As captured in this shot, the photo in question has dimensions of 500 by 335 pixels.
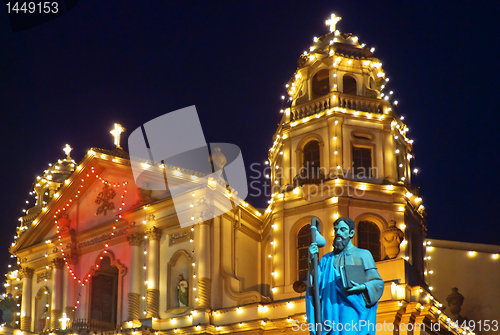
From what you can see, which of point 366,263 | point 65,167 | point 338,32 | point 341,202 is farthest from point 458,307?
point 366,263

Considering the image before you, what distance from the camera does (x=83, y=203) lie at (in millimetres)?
28984

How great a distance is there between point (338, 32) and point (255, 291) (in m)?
10.2

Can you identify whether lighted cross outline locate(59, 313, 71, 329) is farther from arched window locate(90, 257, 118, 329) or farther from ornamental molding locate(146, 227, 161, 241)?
ornamental molding locate(146, 227, 161, 241)

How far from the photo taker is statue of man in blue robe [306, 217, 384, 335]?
8.13m

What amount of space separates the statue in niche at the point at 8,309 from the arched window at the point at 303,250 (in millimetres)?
10189

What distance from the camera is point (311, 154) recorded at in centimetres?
2567

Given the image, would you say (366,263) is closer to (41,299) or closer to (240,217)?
(240,217)

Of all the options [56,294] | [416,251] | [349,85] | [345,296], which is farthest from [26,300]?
[345,296]

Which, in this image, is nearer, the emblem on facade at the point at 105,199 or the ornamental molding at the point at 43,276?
A: the emblem on facade at the point at 105,199

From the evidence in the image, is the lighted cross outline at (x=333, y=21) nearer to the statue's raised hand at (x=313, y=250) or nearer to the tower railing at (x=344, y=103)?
the tower railing at (x=344, y=103)

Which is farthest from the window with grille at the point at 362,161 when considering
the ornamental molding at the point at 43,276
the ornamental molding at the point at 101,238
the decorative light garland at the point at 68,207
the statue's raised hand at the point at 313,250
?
the statue's raised hand at the point at 313,250

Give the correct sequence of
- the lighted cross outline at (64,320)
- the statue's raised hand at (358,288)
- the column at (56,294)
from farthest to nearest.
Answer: the column at (56,294), the lighted cross outline at (64,320), the statue's raised hand at (358,288)

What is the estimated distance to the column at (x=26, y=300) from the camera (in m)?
29.5

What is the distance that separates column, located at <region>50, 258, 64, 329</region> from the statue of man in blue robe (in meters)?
21.0
